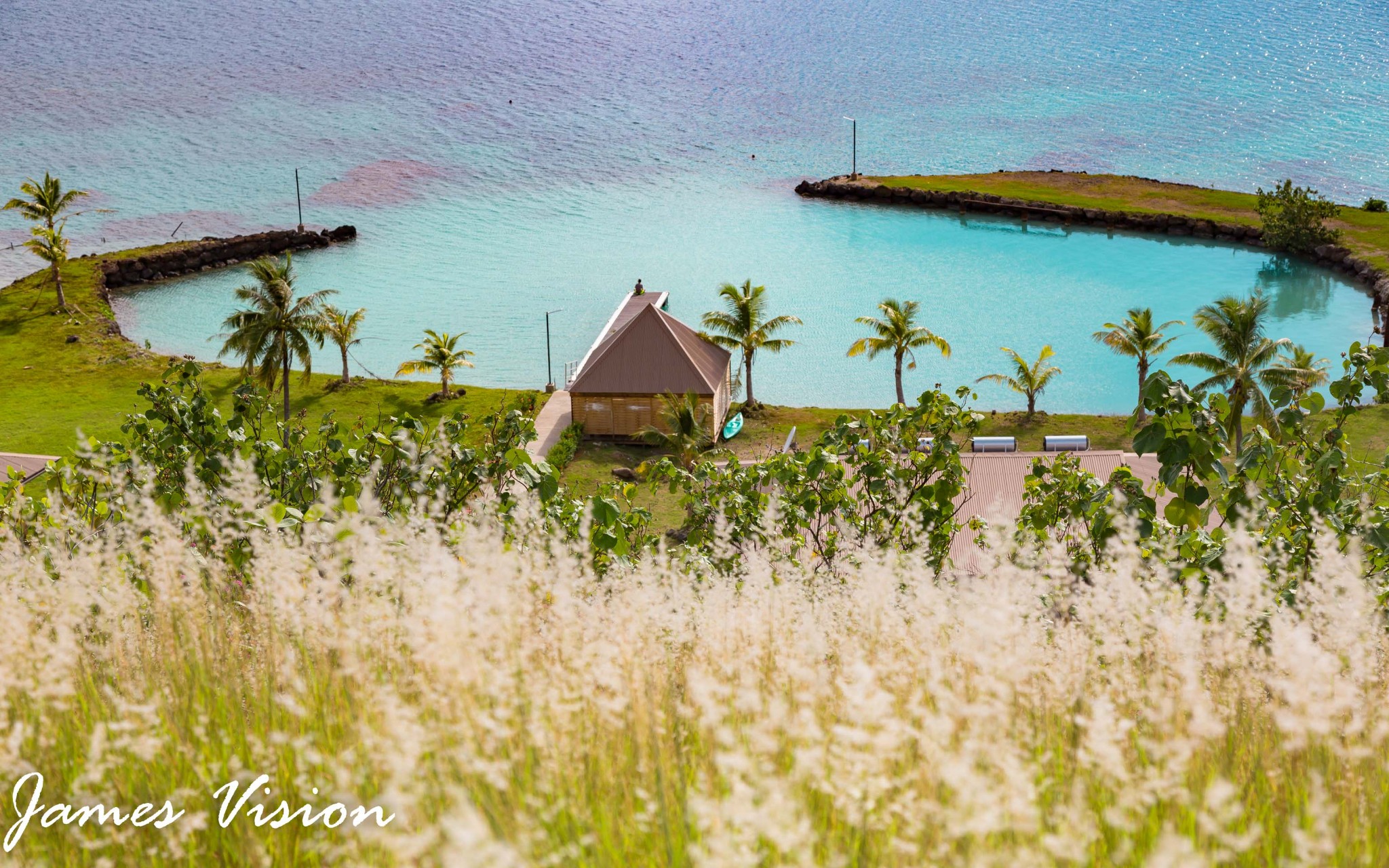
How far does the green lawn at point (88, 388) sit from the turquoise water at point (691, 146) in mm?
3303

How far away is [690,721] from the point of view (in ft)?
13.0

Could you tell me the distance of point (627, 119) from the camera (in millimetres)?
88312

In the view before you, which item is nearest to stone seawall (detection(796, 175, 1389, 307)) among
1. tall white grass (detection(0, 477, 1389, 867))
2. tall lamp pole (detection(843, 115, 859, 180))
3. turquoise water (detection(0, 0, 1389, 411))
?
tall lamp pole (detection(843, 115, 859, 180))

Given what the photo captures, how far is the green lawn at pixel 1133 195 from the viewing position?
57125 mm

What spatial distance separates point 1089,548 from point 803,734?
6.66m

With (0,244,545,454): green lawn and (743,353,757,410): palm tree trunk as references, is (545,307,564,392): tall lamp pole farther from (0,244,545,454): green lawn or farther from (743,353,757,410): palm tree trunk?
(743,353,757,410): palm tree trunk

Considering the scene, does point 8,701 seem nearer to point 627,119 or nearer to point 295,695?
point 295,695

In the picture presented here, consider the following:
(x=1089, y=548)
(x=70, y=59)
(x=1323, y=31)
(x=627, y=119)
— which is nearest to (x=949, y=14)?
(x=1323, y=31)

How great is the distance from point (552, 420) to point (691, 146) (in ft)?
156

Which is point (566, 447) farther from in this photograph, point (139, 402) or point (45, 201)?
point (45, 201)

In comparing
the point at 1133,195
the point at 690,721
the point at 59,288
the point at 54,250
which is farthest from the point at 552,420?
the point at 1133,195

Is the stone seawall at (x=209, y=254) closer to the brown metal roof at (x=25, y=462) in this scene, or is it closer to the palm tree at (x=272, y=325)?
the palm tree at (x=272, y=325)

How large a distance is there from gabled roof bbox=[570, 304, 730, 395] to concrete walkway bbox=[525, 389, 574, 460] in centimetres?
140

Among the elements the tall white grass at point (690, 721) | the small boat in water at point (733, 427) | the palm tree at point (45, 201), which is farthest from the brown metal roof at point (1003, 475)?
the palm tree at point (45, 201)
